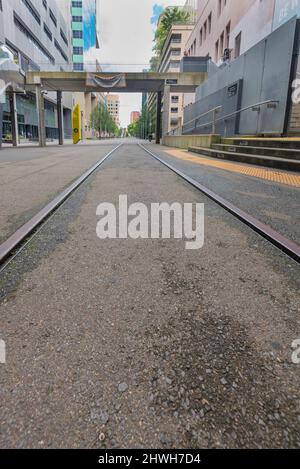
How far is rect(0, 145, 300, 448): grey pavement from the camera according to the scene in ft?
3.51

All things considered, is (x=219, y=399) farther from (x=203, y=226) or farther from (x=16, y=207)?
(x=16, y=207)

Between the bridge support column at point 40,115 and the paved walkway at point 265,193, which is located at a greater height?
the bridge support column at point 40,115

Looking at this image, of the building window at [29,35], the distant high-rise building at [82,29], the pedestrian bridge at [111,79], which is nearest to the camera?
the pedestrian bridge at [111,79]

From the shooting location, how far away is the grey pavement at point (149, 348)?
107 cm

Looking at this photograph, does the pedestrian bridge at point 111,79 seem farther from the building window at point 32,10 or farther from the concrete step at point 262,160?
the concrete step at point 262,160

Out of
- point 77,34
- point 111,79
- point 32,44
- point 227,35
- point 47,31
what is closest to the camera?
point 227,35

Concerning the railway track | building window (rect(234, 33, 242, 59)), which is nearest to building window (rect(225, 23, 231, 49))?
building window (rect(234, 33, 242, 59))

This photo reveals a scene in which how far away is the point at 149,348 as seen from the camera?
A: 57.3 inches

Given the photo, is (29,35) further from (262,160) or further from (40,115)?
(262,160)

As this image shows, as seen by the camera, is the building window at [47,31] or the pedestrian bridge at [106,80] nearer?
the pedestrian bridge at [106,80]

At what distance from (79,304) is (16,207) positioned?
9.24ft

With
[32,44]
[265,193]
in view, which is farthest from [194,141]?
[32,44]

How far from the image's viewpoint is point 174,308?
5.88 feet

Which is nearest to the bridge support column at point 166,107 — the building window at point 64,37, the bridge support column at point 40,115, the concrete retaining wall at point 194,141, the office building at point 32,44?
the concrete retaining wall at point 194,141
